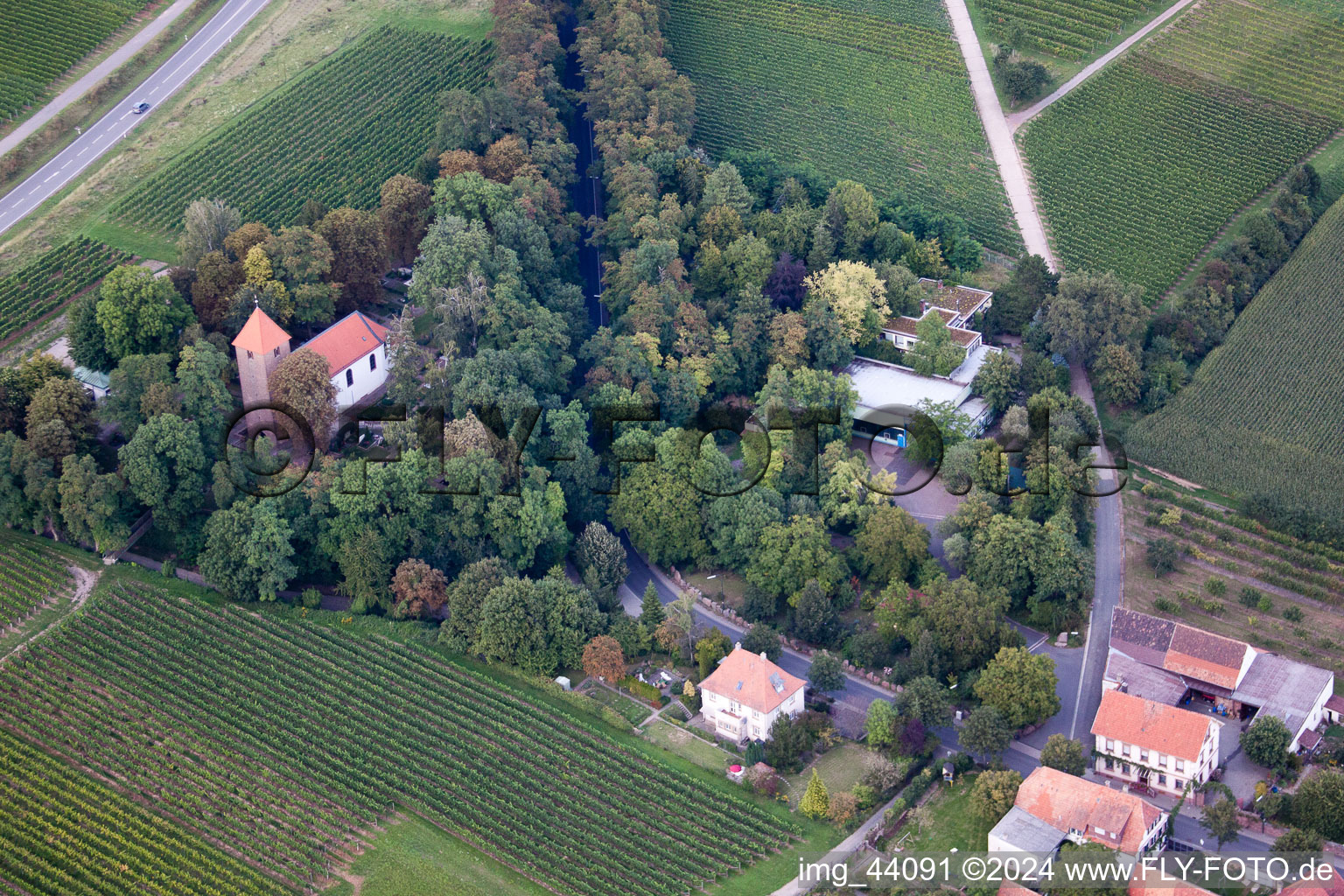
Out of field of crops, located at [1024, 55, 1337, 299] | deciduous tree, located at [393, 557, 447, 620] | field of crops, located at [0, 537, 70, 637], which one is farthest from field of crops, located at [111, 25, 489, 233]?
Result: field of crops, located at [1024, 55, 1337, 299]

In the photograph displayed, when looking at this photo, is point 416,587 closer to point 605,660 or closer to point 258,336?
point 605,660

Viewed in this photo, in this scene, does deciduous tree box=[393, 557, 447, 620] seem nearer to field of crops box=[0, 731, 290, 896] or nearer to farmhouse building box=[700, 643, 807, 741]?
farmhouse building box=[700, 643, 807, 741]

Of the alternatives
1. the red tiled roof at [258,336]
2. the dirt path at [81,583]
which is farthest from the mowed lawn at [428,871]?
the red tiled roof at [258,336]

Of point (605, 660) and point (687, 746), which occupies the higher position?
point (605, 660)

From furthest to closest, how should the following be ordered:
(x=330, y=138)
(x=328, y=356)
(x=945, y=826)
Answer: (x=330, y=138) < (x=328, y=356) < (x=945, y=826)

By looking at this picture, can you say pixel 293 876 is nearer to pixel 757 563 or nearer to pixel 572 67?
pixel 757 563

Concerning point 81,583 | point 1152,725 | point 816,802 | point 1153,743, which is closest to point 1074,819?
point 1153,743

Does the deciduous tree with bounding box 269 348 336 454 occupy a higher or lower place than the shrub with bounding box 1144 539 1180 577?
higher
